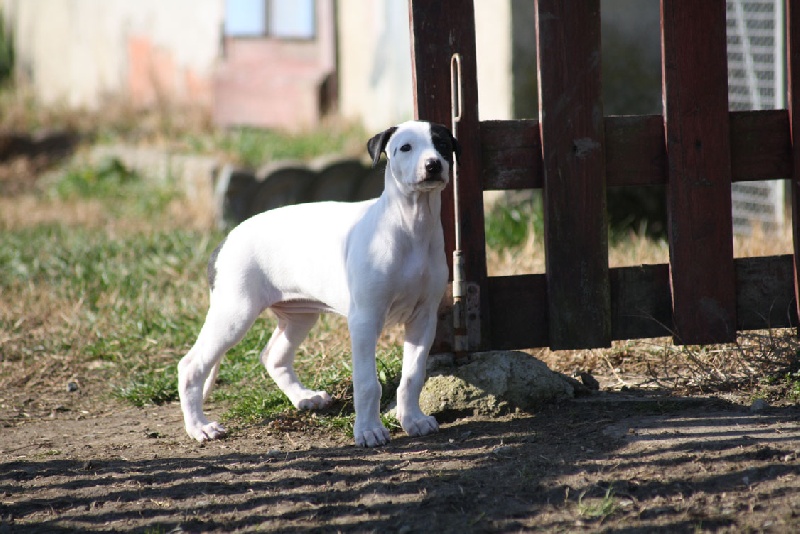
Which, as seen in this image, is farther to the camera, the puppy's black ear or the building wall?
the building wall

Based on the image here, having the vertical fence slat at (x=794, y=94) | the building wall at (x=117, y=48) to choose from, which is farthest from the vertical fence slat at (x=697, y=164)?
the building wall at (x=117, y=48)

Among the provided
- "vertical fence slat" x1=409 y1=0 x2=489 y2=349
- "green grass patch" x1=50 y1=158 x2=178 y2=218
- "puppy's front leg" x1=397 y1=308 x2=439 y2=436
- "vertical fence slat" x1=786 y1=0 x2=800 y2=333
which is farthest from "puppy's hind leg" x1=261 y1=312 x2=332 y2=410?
"green grass patch" x1=50 y1=158 x2=178 y2=218

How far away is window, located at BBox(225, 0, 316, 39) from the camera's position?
12.2 meters

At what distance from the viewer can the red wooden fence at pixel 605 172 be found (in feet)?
14.3

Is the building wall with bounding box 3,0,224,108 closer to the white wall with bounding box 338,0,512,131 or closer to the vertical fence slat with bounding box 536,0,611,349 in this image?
the white wall with bounding box 338,0,512,131

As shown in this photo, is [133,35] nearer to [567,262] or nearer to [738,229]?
[738,229]

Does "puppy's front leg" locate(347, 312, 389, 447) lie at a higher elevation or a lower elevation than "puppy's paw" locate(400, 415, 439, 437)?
higher

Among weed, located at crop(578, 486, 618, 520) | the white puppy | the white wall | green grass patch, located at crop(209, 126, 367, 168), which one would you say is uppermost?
the white wall

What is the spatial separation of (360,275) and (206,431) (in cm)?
103

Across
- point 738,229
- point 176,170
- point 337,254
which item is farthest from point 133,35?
point 337,254

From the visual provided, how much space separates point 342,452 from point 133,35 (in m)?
12.1

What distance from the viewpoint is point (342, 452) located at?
3.99 m

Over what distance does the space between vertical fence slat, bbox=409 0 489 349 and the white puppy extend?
0.27 meters

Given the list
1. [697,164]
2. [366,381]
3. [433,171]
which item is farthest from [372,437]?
[697,164]
